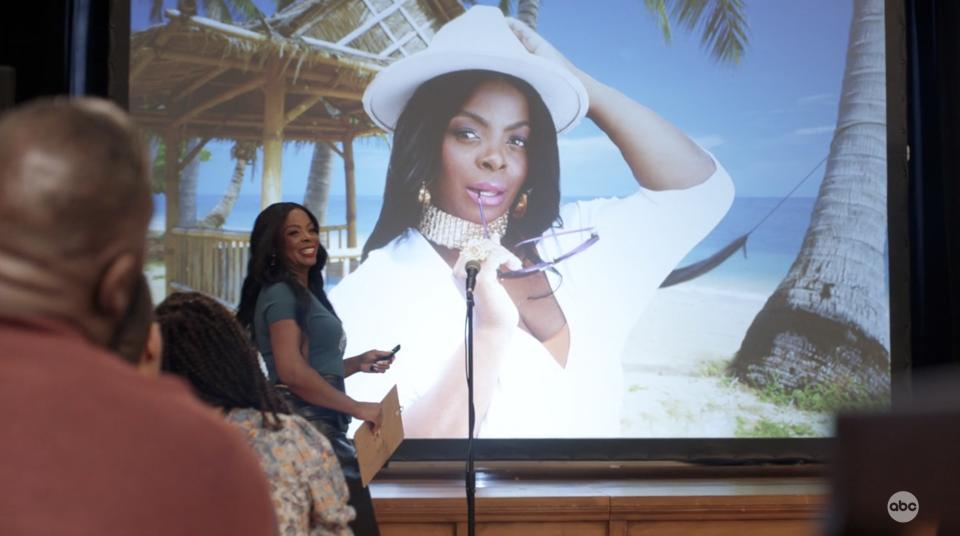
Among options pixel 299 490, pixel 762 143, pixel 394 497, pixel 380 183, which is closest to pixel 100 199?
pixel 299 490

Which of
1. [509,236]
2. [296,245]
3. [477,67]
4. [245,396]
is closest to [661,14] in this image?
[477,67]

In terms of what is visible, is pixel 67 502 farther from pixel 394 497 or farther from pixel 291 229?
pixel 394 497

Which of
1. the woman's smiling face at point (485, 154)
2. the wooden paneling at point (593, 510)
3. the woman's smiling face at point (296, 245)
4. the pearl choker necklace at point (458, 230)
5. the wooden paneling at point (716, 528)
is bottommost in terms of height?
the wooden paneling at point (716, 528)

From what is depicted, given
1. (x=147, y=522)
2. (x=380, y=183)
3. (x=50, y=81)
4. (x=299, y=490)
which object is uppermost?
(x=50, y=81)

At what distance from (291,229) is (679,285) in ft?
5.66

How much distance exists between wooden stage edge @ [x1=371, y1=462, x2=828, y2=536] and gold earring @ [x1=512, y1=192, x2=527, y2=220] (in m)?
0.88

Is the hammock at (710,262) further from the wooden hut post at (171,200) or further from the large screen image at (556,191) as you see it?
the wooden hut post at (171,200)

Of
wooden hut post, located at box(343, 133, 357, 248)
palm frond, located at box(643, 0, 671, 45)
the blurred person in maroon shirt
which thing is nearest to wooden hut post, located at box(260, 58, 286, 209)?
wooden hut post, located at box(343, 133, 357, 248)

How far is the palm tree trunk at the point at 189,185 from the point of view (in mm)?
4176

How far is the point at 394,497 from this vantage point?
3.79m

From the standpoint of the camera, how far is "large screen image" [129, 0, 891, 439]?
4.18 meters

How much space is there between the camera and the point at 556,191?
4254 mm

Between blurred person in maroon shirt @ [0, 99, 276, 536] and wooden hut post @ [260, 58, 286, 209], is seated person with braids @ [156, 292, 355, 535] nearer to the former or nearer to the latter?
blurred person in maroon shirt @ [0, 99, 276, 536]

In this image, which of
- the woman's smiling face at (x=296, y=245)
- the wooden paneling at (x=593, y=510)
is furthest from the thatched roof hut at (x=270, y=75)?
the woman's smiling face at (x=296, y=245)
